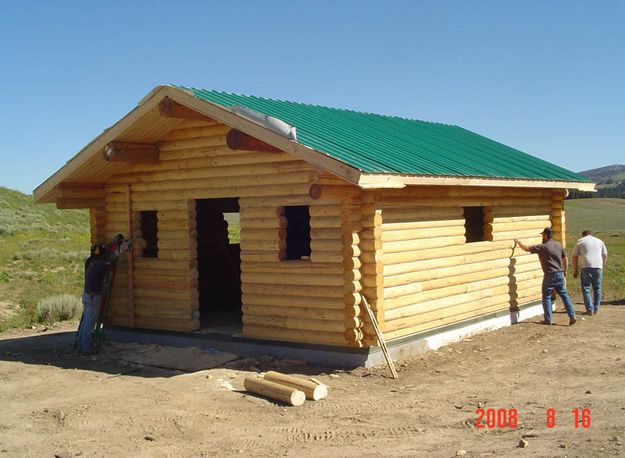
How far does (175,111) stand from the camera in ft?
38.0

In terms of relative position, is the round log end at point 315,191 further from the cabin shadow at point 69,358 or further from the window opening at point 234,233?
the window opening at point 234,233

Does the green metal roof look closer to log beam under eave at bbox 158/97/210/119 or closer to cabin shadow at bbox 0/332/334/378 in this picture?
log beam under eave at bbox 158/97/210/119

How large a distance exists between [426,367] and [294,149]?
3.99 m

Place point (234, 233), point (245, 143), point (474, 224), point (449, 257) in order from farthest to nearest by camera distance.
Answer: point (234, 233) < point (474, 224) < point (449, 257) < point (245, 143)

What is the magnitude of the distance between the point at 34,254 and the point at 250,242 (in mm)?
24372

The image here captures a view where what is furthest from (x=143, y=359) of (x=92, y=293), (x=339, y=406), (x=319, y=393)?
(x=339, y=406)

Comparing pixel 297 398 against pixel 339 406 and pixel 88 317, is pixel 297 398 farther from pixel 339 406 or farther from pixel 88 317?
pixel 88 317

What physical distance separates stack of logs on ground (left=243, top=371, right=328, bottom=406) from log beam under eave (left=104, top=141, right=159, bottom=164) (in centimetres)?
493

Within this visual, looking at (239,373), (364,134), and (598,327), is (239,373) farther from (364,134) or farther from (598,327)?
(598,327)

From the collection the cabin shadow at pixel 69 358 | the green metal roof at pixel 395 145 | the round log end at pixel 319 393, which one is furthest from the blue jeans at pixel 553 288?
the cabin shadow at pixel 69 358

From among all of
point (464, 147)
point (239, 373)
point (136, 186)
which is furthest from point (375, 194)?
point (464, 147)

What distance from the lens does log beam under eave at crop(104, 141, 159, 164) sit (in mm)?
12109

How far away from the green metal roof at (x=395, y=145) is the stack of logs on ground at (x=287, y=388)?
300 cm

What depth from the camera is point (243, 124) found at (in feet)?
34.6
